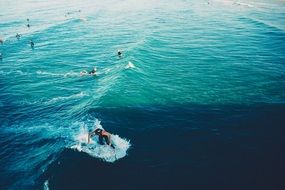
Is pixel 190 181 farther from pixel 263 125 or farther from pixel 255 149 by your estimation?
pixel 263 125

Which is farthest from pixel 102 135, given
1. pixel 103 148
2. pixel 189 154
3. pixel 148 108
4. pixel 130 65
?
pixel 130 65

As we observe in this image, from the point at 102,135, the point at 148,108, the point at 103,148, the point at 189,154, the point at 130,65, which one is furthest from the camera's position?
the point at 130,65

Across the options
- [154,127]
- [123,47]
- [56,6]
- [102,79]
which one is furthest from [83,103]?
[56,6]

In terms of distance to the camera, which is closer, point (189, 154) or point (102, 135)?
point (189, 154)

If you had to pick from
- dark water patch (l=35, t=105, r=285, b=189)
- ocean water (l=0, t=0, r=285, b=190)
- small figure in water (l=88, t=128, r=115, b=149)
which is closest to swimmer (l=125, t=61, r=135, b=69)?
ocean water (l=0, t=0, r=285, b=190)

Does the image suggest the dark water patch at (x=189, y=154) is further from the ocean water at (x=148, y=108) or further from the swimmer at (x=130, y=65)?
the swimmer at (x=130, y=65)

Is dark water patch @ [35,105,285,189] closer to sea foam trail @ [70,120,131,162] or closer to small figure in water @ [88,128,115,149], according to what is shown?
sea foam trail @ [70,120,131,162]

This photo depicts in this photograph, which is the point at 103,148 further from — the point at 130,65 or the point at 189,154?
the point at 130,65
